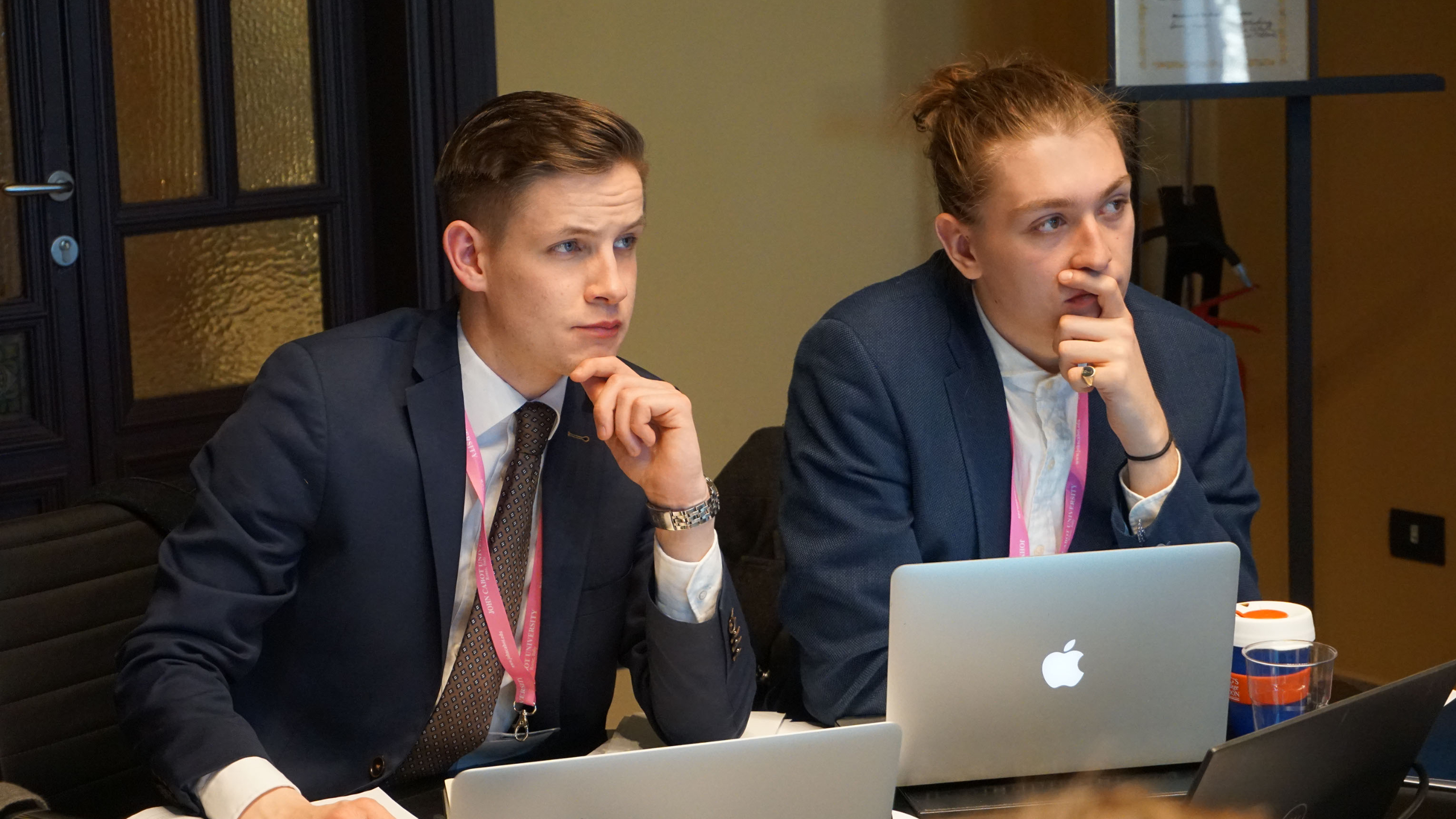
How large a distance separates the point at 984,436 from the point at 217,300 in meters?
1.78

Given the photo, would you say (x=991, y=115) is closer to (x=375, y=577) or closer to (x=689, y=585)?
(x=689, y=585)

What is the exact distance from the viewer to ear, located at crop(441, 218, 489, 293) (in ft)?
5.72

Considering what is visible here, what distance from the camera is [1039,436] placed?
1839mm

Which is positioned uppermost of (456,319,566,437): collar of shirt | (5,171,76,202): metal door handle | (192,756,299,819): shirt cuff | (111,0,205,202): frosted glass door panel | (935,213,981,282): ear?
(111,0,205,202): frosted glass door panel

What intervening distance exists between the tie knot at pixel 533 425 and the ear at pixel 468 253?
0.15m

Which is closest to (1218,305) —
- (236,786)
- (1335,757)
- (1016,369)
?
(1016,369)

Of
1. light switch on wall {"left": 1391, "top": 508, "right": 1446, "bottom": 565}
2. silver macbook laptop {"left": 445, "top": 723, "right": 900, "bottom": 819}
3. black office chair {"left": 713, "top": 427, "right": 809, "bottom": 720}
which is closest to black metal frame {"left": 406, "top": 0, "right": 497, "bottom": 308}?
black office chair {"left": 713, "top": 427, "right": 809, "bottom": 720}

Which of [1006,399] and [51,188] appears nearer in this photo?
[1006,399]

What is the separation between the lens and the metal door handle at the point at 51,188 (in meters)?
2.65

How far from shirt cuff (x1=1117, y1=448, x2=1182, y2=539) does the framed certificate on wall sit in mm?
1488

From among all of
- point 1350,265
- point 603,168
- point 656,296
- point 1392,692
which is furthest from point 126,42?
point 1350,265

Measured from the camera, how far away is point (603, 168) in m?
1.70

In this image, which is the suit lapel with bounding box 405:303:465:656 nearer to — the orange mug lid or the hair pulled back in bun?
the hair pulled back in bun

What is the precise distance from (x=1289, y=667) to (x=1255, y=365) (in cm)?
270
